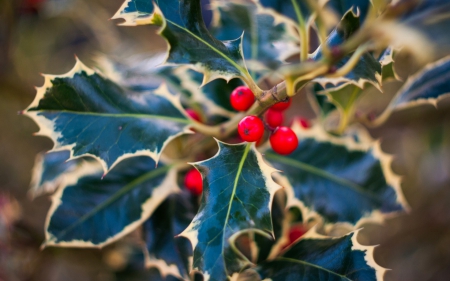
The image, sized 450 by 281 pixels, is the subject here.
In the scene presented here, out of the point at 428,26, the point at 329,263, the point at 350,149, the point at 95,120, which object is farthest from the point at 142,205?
the point at 428,26

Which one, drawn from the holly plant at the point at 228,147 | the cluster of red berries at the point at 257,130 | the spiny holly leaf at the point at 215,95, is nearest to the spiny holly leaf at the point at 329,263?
the holly plant at the point at 228,147

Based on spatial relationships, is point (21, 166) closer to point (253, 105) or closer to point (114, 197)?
point (114, 197)

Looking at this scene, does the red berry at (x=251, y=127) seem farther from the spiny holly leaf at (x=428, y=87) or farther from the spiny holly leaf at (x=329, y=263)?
the spiny holly leaf at (x=428, y=87)

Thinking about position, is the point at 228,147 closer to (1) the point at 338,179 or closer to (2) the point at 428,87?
(1) the point at 338,179

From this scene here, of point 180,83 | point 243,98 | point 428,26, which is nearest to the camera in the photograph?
point 428,26

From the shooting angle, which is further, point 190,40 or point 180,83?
point 180,83
